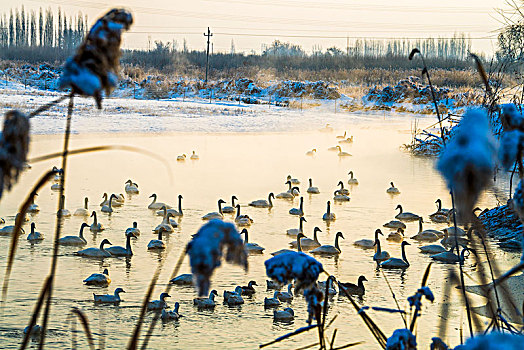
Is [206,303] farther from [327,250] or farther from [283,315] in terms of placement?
[327,250]

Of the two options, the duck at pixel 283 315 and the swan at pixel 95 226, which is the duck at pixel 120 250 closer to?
the swan at pixel 95 226

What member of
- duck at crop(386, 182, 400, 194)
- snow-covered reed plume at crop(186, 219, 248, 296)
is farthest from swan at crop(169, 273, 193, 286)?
snow-covered reed plume at crop(186, 219, 248, 296)

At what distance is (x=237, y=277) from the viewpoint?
1042 cm

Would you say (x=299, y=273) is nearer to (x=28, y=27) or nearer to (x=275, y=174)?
(x=275, y=174)

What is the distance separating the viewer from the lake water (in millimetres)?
8172

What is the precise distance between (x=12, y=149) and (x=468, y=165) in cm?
72

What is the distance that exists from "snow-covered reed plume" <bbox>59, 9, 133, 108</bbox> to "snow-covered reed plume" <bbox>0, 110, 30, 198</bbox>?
0.11 metres

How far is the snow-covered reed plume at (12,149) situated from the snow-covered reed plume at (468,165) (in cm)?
66

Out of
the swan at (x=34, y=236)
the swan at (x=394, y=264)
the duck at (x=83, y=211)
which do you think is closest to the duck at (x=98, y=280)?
the swan at (x=34, y=236)

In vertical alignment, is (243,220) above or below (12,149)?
below

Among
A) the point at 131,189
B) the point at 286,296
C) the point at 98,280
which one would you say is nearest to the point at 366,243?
the point at 286,296

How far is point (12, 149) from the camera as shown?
119cm

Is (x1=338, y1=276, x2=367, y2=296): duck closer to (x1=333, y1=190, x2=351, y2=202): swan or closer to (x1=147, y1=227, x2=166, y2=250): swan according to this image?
(x1=147, y1=227, x2=166, y2=250): swan

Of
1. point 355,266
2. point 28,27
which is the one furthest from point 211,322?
point 28,27
